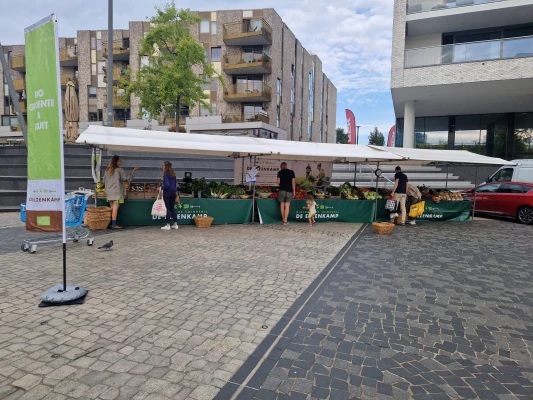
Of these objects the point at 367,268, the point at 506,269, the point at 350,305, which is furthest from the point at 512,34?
the point at 350,305

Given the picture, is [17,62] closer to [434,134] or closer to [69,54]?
[69,54]

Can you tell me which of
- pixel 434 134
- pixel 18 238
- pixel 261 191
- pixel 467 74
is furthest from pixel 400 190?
pixel 434 134

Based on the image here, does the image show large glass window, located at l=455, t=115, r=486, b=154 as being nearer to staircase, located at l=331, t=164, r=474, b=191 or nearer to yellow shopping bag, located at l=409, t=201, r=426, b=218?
staircase, located at l=331, t=164, r=474, b=191

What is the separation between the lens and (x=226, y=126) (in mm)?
30906

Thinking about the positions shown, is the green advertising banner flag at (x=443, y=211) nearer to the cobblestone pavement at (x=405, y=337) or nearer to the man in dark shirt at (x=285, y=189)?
the man in dark shirt at (x=285, y=189)

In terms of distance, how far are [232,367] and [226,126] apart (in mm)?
29088

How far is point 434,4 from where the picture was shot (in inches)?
736

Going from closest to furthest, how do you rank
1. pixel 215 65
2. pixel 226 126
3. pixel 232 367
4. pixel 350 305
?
pixel 232 367, pixel 350 305, pixel 226 126, pixel 215 65

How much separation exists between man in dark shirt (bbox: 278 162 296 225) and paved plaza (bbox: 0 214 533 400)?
11.8 ft

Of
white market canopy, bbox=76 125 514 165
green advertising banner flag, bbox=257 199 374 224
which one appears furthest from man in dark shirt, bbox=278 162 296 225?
white market canopy, bbox=76 125 514 165

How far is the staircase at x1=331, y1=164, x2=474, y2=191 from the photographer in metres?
19.2

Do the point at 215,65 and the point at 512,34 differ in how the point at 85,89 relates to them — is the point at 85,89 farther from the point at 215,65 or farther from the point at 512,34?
the point at 512,34

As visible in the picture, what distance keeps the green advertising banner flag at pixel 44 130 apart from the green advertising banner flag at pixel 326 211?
691cm

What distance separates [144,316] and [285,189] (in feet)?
23.3
